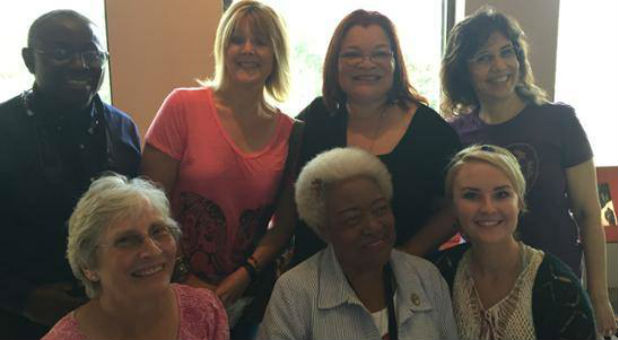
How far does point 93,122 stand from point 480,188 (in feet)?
4.25

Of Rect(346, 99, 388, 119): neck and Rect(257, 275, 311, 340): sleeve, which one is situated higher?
Rect(346, 99, 388, 119): neck

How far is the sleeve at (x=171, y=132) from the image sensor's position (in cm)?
198

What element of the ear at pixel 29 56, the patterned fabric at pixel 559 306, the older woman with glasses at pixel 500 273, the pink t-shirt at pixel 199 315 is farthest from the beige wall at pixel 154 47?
the patterned fabric at pixel 559 306

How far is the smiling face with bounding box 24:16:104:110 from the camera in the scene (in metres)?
1.68

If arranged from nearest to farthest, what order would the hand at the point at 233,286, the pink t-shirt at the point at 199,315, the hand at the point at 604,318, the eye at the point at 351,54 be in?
the pink t-shirt at the point at 199,315 < the hand at the point at 233,286 < the eye at the point at 351,54 < the hand at the point at 604,318

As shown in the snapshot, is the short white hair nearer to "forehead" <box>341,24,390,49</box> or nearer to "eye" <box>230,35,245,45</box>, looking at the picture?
"forehead" <box>341,24,390,49</box>

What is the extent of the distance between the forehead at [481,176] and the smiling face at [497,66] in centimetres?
49

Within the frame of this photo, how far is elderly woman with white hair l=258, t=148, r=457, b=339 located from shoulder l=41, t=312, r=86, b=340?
1.77 feet

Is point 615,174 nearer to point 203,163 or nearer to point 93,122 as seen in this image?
point 203,163

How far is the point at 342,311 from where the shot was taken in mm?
1722

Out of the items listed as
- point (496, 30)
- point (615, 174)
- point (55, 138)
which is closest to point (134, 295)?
point (55, 138)

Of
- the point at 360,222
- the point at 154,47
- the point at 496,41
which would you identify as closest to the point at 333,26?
the point at 154,47

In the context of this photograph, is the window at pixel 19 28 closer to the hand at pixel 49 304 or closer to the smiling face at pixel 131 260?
the hand at pixel 49 304

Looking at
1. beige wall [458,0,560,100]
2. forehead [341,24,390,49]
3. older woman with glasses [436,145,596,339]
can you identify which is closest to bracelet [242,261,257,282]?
older woman with glasses [436,145,596,339]
